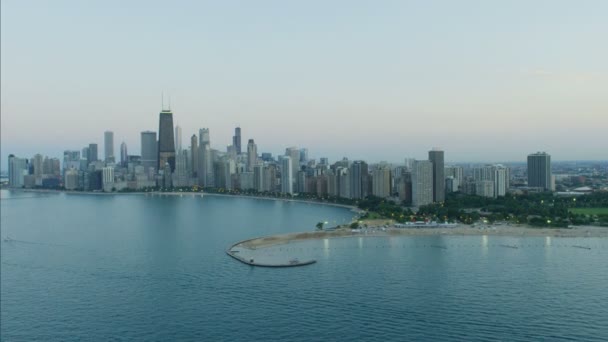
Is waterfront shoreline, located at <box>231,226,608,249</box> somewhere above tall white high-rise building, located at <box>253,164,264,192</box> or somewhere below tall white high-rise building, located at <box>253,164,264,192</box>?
below

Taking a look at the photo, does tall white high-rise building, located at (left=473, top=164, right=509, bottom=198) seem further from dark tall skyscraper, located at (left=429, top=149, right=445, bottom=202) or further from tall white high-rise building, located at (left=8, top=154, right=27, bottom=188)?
tall white high-rise building, located at (left=8, top=154, right=27, bottom=188)

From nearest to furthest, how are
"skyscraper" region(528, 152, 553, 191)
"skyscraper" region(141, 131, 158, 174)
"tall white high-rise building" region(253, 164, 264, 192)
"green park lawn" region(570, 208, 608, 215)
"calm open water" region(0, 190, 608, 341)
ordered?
"calm open water" region(0, 190, 608, 341)
"green park lawn" region(570, 208, 608, 215)
"skyscraper" region(528, 152, 553, 191)
"tall white high-rise building" region(253, 164, 264, 192)
"skyscraper" region(141, 131, 158, 174)

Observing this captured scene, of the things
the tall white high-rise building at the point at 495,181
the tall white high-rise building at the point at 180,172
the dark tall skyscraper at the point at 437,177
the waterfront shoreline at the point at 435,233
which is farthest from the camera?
the tall white high-rise building at the point at 180,172

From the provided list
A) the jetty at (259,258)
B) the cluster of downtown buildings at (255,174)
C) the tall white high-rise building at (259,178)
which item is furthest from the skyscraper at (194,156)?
the jetty at (259,258)

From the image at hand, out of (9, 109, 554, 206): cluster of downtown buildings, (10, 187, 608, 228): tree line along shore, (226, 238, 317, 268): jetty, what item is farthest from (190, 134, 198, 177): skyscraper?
(226, 238, 317, 268): jetty

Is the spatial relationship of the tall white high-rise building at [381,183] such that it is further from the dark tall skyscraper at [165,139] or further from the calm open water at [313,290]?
the dark tall skyscraper at [165,139]

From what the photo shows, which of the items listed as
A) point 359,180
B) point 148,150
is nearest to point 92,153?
point 148,150
